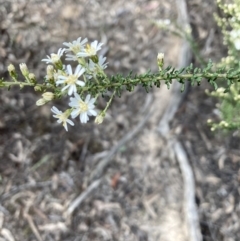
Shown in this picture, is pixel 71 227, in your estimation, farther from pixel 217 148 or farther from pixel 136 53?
pixel 136 53

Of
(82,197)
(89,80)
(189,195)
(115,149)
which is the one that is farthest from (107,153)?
(89,80)

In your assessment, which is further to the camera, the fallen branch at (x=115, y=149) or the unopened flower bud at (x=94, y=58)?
the fallen branch at (x=115, y=149)

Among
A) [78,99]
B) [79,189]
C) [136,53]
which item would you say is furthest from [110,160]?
[78,99]

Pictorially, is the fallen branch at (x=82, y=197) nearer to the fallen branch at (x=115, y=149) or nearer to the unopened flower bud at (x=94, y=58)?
the fallen branch at (x=115, y=149)

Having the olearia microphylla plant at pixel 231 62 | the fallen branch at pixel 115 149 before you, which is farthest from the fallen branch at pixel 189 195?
the olearia microphylla plant at pixel 231 62

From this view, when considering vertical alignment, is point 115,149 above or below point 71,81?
above

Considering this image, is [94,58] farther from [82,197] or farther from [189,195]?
[189,195]
